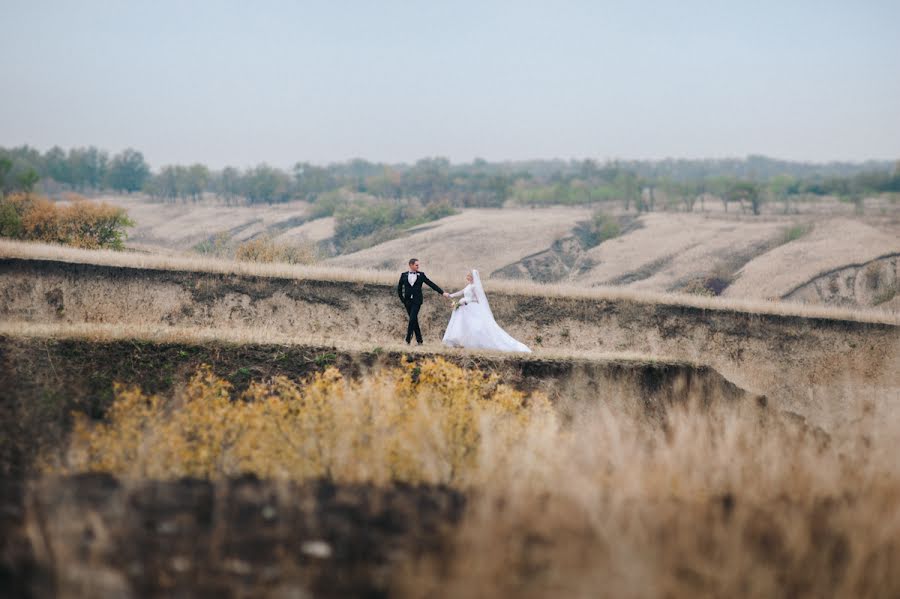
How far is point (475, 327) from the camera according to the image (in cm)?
2181

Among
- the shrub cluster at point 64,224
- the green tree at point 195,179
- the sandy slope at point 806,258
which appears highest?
the green tree at point 195,179

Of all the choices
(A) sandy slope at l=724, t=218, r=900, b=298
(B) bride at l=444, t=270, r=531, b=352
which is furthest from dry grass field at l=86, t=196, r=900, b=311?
(B) bride at l=444, t=270, r=531, b=352

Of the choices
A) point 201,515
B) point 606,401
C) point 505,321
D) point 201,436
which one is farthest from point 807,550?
point 505,321

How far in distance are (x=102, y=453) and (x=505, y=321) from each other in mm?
21077

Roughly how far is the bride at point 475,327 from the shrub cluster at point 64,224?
125ft

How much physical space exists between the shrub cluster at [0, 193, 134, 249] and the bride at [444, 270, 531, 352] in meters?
38.0

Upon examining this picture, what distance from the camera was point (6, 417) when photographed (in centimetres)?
1371

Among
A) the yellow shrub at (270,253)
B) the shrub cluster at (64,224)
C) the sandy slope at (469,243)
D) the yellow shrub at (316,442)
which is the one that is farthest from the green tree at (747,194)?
the yellow shrub at (316,442)

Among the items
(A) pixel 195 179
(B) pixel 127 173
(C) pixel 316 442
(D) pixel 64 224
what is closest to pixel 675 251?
(D) pixel 64 224

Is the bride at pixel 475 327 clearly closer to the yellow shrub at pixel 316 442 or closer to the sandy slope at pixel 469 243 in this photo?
the yellow shrub at pixel 316 442

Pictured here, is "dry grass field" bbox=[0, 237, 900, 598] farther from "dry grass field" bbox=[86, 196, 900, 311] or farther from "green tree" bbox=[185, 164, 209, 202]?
"green tree" bbox=[185, 164, 209, 202]

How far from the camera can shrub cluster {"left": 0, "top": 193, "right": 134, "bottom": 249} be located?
53.5 metres

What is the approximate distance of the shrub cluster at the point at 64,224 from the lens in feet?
176

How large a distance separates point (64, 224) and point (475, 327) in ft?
154
